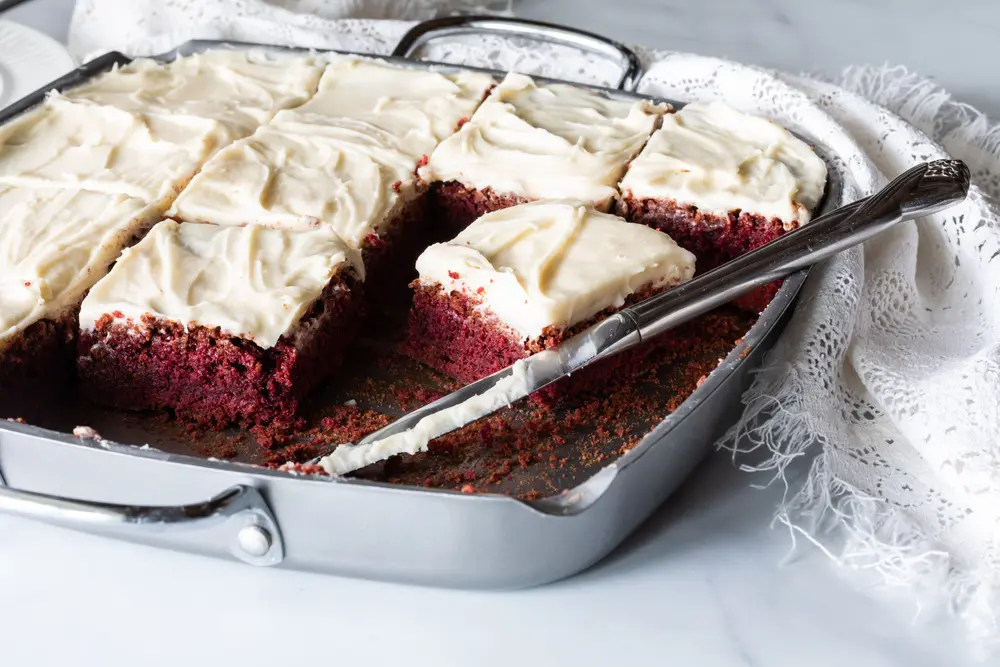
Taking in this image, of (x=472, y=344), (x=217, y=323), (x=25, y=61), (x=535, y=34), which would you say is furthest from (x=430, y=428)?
(x=25, y=61)

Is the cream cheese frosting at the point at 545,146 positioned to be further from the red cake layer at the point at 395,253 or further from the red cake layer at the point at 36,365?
the red cake layer at the point at 36,365

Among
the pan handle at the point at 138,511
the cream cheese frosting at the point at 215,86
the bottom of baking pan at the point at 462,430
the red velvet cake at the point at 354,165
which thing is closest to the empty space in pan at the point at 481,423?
the bottom of baking pan at the point at 462,430

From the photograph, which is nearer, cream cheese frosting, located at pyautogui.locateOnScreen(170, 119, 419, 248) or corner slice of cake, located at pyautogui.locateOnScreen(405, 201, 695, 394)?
corner slice of cake, located at pyautogui.locateOnScreen(405, 201, 695, 394)

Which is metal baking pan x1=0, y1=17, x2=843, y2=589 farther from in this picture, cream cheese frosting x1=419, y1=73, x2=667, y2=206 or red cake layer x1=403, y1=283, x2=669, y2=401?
cream cheese frosting x1=419, y1=73, x2=667, y2=206

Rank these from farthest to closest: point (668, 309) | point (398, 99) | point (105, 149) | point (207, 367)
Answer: point (398, 99), point (105, 149), point (207, 367), point (668, 309)

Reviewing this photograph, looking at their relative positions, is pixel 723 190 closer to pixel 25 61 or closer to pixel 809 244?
pixel 809 244

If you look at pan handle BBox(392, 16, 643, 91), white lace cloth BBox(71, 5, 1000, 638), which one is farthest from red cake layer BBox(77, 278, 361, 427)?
pan handle BBox(392, 16, 643, 91)
